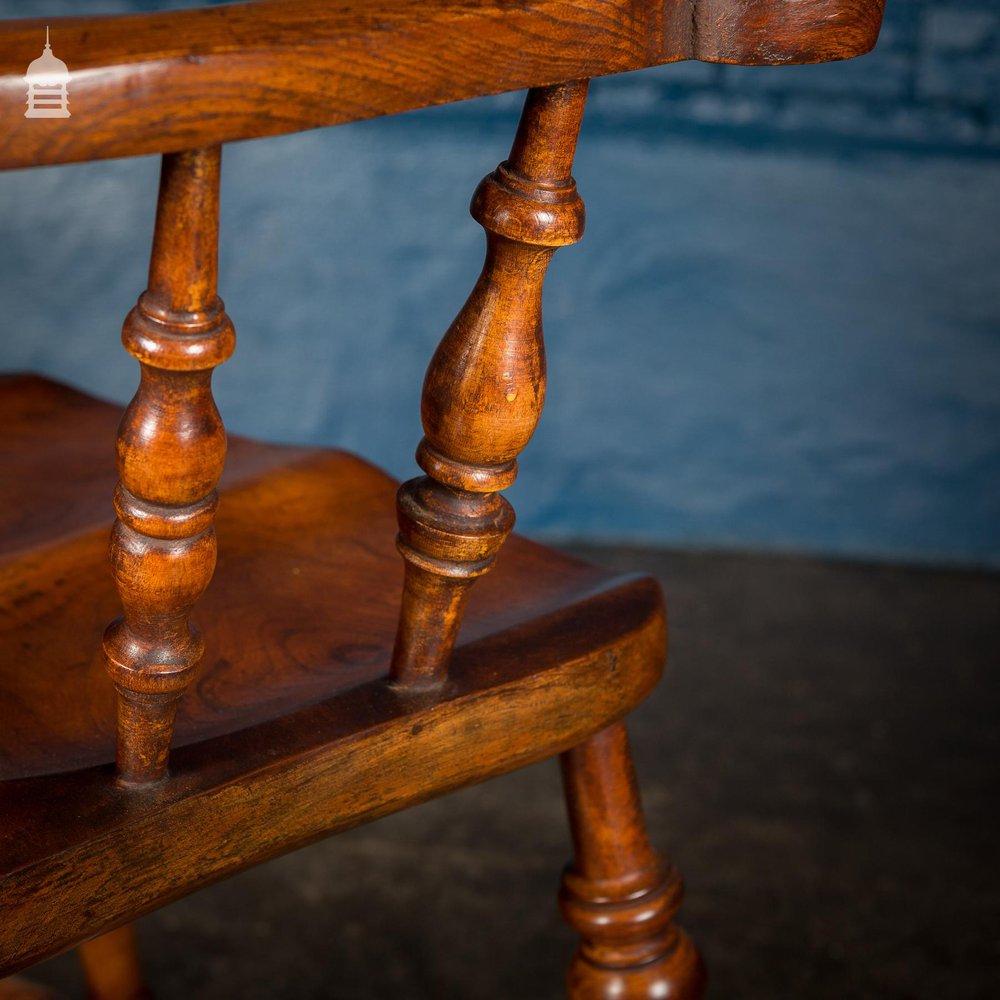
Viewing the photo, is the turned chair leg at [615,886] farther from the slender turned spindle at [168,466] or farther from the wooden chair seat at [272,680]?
the slender turned spindle at [168,466]

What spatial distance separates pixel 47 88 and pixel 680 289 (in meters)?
2.15

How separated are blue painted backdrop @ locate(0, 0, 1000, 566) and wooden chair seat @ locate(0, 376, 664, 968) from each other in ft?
4.83

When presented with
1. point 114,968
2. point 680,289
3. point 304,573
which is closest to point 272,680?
point 304,573

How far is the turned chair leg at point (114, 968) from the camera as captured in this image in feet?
4.06

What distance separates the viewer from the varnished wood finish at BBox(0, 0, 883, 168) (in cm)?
44

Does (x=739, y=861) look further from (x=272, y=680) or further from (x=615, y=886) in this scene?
(x=272, y=680)

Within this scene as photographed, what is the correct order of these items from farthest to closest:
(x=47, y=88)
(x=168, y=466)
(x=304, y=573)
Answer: (x=304, y=573) → (x=168, y=466) → (x=47, y=88)

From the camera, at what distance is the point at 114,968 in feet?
4.12

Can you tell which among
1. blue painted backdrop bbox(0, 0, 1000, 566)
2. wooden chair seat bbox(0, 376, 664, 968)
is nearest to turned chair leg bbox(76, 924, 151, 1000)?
wooden chair seat bbox(0, 376, 664, 968)

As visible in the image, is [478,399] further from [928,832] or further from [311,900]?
→ [928,832]

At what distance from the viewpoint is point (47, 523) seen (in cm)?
91

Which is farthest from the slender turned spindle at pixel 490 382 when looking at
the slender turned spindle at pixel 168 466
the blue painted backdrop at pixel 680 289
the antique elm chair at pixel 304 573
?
the blue painted backdrop at pixel 680 289

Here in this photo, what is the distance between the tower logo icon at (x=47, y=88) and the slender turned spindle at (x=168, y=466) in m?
0.06

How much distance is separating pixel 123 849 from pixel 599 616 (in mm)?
319
